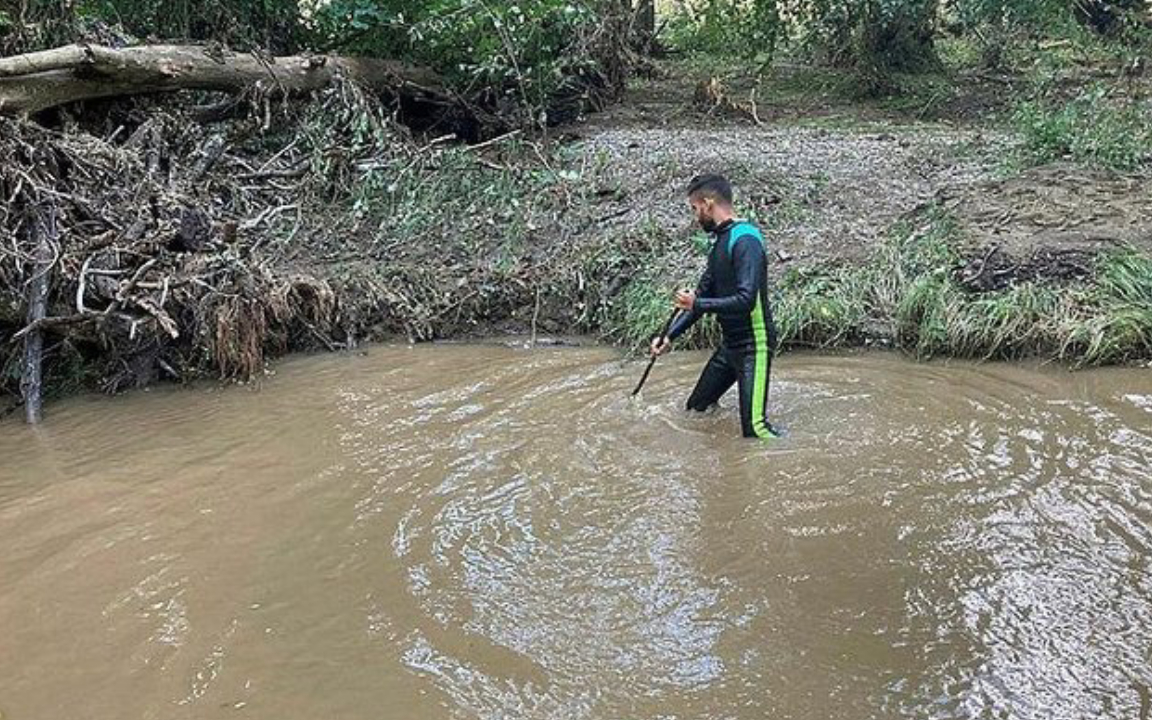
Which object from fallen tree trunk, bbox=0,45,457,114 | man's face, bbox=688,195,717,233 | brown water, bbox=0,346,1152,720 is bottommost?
brown water, bbox=0,346,1152,720

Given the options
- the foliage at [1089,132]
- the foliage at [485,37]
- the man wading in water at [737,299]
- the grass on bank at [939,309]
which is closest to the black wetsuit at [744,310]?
the man wading in water at [737,299]

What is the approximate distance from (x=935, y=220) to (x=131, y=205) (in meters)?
6.41

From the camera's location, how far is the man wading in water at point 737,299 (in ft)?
20.4

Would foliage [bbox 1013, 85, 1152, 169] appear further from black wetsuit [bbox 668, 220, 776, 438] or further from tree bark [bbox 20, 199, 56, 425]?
tree bark [bbox 20, 199, 56, 425]

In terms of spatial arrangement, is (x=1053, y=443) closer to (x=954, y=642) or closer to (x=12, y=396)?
(x=954, y=642)

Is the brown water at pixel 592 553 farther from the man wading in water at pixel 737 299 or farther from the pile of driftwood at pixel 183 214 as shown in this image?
the pile of driftwood at pixel 183 214

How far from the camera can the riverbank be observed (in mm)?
7848

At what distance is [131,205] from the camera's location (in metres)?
8.21

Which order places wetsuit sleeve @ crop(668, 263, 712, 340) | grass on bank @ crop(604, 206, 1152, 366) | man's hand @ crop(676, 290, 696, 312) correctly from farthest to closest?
grass on bank @ crop(604, 206, 1152, 366)
wetsuit sleeve @ crop(668, 263, 712, 340)
man's hand @ crop(676, 290, 696, 312)

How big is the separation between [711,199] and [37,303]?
4817 millimetres

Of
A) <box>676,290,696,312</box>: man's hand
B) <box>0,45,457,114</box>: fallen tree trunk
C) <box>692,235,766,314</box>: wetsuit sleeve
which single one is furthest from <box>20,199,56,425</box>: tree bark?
<box>692,235,766,314</box>: wetsuit sleeve

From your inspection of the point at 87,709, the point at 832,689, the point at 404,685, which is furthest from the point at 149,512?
the point at 832,689

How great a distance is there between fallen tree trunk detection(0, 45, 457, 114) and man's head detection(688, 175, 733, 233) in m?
5.00

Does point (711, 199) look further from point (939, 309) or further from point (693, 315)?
point (939, 309)
